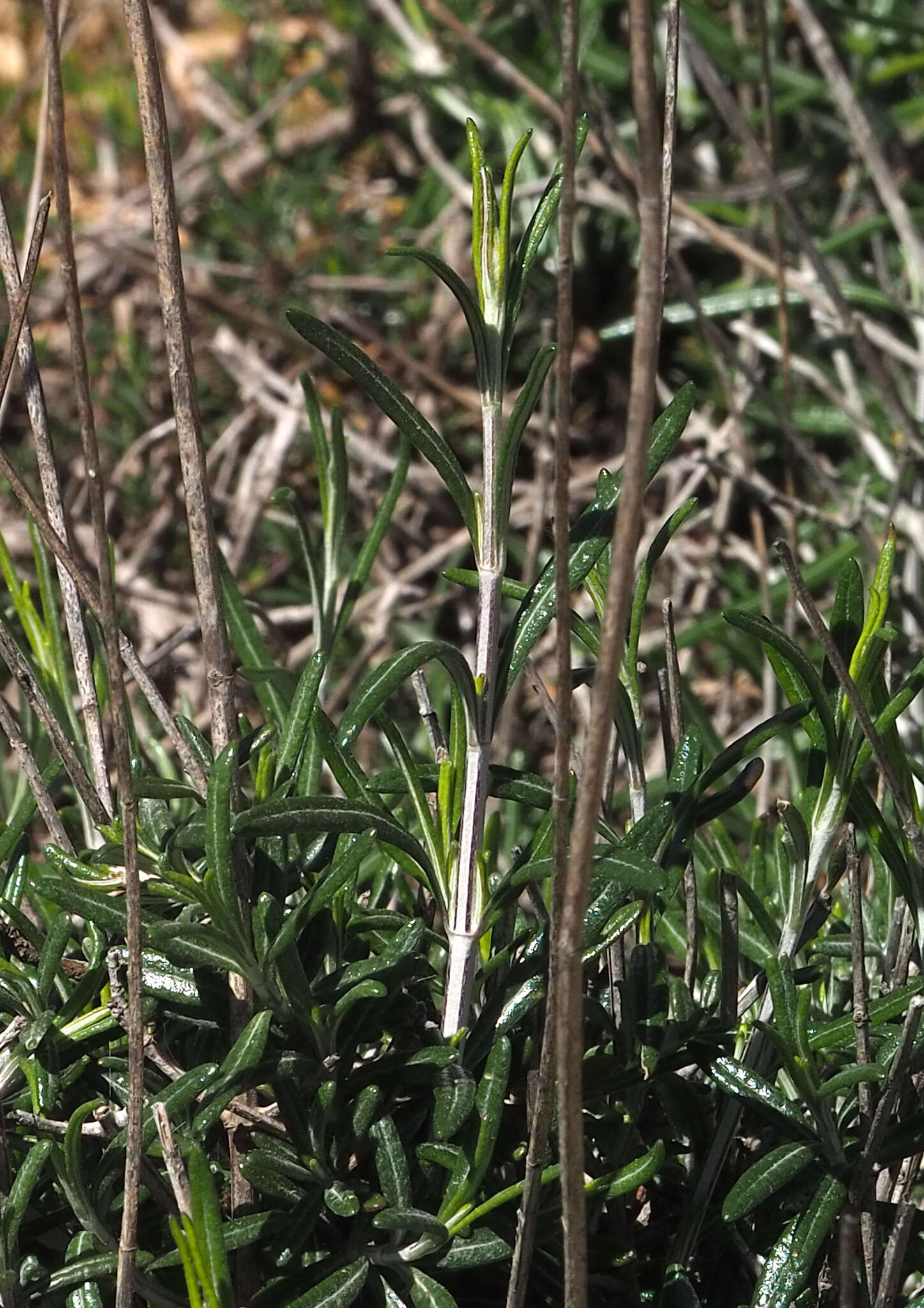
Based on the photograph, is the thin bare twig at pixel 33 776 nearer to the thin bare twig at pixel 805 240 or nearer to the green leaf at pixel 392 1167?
the green leaf at pixel 392 1167

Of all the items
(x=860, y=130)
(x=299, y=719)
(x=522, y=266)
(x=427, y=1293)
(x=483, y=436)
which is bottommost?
(x=427, y=1293)

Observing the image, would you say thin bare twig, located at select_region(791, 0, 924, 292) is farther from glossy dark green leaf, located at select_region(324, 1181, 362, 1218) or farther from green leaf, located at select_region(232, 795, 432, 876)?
glossy dark green leaf, located at select_region(324, 1181, 362, 1218)

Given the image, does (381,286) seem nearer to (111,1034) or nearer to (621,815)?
(621,815)

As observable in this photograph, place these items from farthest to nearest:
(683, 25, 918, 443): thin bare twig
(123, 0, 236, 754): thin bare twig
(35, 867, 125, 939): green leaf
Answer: (683, 25, 918, 443): thin bare twig, (35, 867, 125, 939): green leaf, (123, 0, 236, 754): thin bare twig

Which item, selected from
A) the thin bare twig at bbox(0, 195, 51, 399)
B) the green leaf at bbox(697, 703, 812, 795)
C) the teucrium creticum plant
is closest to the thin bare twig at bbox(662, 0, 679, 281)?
the teucrium creticum plant

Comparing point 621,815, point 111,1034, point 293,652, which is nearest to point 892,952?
point 111,1034

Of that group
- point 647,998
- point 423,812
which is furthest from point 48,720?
point 647,998

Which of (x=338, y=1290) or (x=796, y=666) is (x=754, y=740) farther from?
(x=338, y=1290)

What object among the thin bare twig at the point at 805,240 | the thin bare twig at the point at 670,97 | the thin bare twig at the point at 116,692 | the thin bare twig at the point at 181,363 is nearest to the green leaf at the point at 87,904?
the thin bare twig at the point at 116,692
